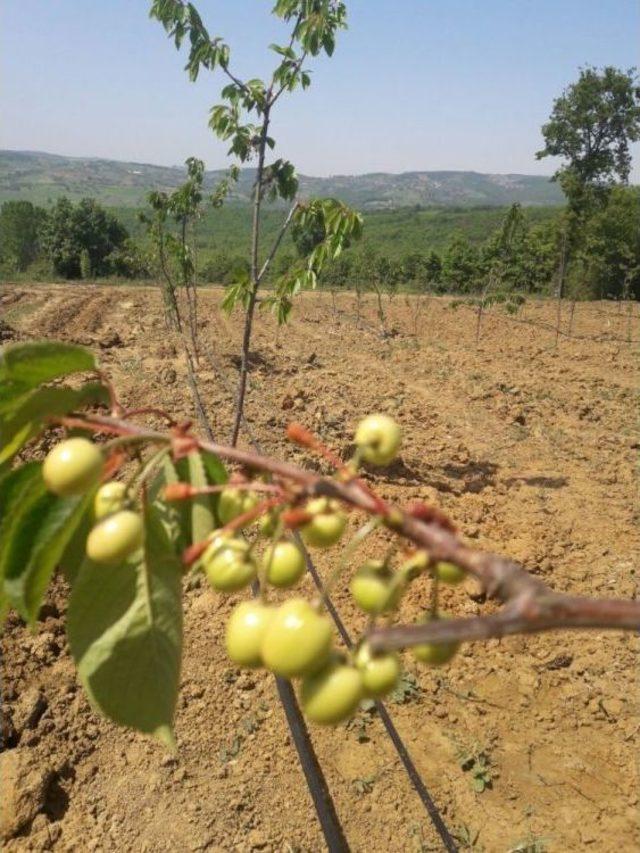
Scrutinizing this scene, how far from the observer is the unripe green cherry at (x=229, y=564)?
771 mm

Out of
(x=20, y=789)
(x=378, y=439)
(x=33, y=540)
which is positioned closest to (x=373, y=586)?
(x=378, y=439)

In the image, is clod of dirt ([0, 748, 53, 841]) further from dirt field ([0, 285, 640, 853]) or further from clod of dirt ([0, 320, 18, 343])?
clod of dirt ([0, 320, 18, 343])

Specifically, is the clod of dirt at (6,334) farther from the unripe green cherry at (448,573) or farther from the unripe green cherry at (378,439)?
the unripe green cherry at (448,573)

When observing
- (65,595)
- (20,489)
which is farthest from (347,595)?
(20,489)

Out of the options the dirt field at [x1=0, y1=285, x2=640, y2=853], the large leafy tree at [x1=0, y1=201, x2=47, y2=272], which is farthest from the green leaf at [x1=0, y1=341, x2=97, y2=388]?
the large leafy tree at [x1=0, y1=201, x2=47, y2=272]

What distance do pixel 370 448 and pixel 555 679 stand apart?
3.56 metres

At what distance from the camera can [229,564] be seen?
775 millimetres

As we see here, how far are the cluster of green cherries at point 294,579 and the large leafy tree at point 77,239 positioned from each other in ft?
120

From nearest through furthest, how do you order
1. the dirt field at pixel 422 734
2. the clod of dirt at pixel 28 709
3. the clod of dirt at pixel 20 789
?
the clod of dirt at pixel 20 789
the dirt field at pixel 422 734
the clod of dirt at pixel 28 709

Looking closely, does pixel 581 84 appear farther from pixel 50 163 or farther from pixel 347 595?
pixel 50 163

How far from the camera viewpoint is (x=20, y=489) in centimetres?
93

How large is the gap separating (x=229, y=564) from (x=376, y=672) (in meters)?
0.21

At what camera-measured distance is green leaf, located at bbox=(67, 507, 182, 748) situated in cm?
89

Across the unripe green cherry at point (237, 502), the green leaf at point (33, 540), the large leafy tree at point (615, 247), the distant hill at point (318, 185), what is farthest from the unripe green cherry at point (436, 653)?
the distant hill at point (318, 185)
